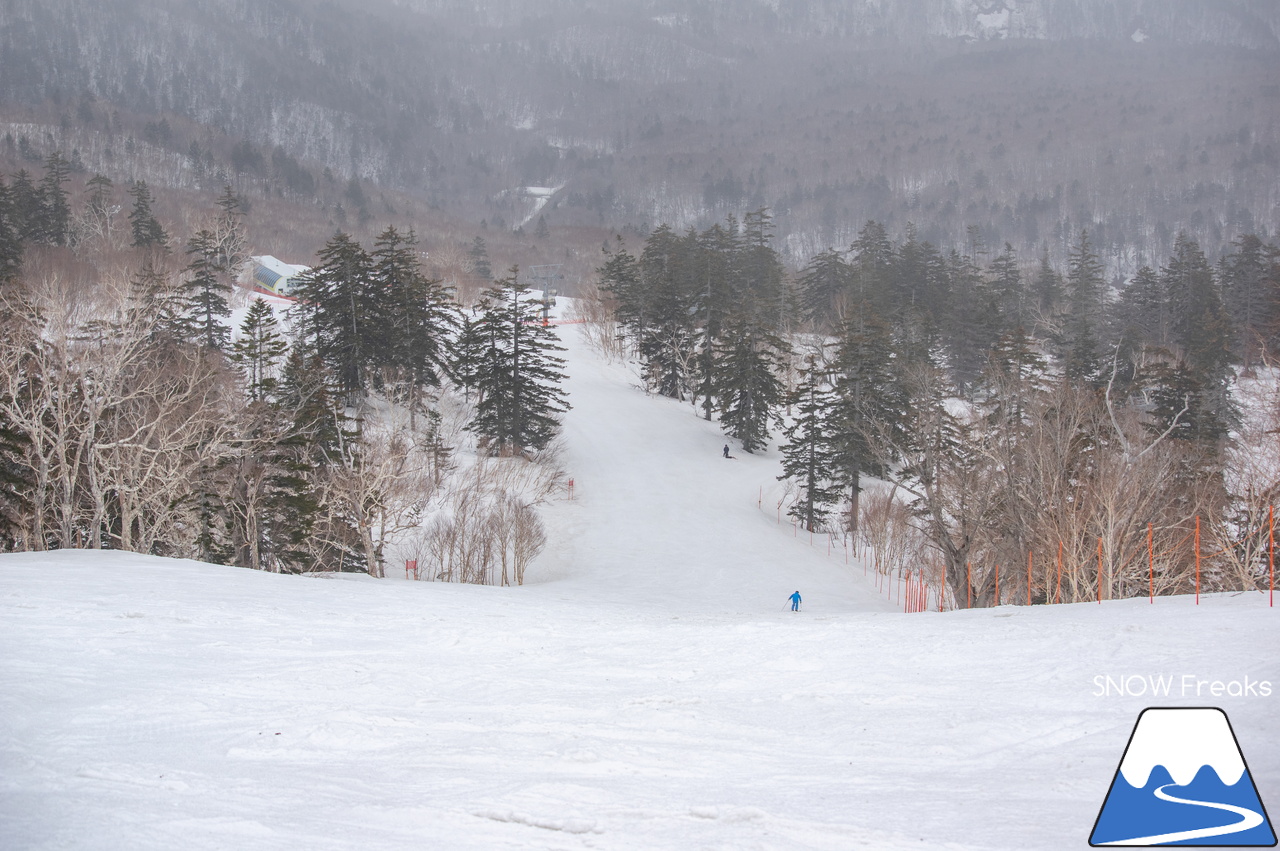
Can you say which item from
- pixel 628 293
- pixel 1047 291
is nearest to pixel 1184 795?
pixel 628 293

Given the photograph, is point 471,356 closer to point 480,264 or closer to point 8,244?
point 8,244

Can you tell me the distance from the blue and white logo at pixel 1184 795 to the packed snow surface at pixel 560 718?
1.06 ft

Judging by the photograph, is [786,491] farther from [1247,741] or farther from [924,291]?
[924,291]

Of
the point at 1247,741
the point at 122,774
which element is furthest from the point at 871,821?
the point at 122,774

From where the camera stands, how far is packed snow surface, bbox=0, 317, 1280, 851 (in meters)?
5.48

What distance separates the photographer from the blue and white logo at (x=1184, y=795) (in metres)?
4.82

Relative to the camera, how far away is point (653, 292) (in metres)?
71.8

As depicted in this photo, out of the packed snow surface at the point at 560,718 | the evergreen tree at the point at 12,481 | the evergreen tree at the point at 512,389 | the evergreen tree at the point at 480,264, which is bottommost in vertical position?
the packed snow surface at the point at 560,718

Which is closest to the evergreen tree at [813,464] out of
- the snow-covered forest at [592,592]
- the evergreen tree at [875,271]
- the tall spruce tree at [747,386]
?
the snow-covered forest at [592,592]

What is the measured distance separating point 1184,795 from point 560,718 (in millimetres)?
5391

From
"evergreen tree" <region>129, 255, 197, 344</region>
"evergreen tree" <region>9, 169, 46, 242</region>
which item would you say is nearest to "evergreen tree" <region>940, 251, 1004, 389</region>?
"evergreen tree" <region>129, 255, 197, 344</region>

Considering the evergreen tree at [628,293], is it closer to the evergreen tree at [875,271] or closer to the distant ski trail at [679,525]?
the distant ski trail at [679,525]

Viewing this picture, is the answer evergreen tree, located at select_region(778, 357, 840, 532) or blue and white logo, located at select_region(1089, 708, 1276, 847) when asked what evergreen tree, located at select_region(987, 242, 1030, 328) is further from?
blue and white logo, located at select_region(1089, 708, 1276, 847)

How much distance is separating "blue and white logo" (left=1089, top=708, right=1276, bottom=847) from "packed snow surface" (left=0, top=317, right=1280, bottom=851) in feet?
1.06
